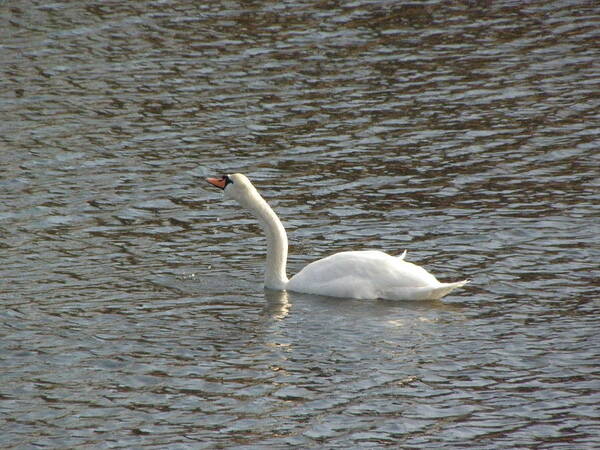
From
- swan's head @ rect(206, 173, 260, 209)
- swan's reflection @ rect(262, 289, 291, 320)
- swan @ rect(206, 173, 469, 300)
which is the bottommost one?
swan's reflection @ rect(262, 289, 291, 320)

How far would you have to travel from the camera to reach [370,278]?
47.7 feet

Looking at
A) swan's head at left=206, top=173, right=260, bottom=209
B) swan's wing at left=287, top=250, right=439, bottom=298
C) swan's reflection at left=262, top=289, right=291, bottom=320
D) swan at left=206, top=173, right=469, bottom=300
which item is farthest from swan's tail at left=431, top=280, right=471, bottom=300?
swan's head at left=206, top=173, right=260, bottom=209

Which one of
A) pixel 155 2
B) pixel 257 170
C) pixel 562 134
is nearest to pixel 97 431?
pixel 257 170

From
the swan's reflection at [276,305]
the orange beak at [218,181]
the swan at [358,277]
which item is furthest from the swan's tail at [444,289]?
the orange beak at [218,181]

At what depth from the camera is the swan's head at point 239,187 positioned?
15.6 meters

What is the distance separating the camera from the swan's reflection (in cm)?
1427

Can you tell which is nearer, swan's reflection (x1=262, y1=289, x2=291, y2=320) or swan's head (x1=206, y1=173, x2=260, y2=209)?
swan's reflection (x1=262, y1=289, x2=291, y2=320)

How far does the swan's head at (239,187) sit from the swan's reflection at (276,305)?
1.17 meters

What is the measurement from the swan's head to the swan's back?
1295mm

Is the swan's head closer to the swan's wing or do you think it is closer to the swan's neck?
the swan's neck

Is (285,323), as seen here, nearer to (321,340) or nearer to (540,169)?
(321,340)

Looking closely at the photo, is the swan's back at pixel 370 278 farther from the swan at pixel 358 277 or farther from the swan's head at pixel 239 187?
the swan's head at pixel 239 187

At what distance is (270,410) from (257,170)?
327 inches

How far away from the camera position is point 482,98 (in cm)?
2195
